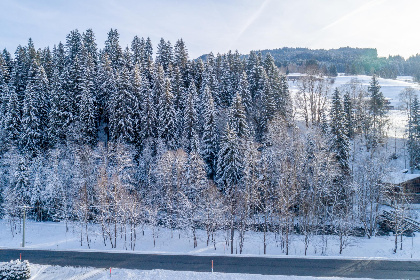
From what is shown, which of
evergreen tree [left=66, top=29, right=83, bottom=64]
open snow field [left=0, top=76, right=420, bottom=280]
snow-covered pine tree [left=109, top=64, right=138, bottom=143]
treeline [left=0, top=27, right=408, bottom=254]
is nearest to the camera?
open snow field [left=0, top=76, right=420, bottom=280]

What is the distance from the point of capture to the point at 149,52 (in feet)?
230

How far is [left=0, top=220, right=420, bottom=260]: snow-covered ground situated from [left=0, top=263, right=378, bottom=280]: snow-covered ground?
5493 mm

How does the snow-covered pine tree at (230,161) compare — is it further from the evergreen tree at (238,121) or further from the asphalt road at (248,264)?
the asphalt road at (248,264)

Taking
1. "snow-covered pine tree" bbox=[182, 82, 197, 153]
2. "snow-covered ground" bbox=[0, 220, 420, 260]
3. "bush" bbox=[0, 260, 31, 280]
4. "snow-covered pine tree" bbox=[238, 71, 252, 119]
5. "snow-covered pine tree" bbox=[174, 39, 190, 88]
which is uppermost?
"snow-covered pine tree" bbox=[174, 39, 190, 88]

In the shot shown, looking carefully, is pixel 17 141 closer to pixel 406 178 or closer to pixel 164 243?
pixel 164 243

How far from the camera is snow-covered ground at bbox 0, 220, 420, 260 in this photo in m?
29.0

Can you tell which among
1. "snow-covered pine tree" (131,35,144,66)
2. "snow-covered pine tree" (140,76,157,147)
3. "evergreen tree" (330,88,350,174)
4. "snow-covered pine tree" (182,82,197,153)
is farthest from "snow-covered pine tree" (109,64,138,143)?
"evergreen tree" (330,88,350,174)

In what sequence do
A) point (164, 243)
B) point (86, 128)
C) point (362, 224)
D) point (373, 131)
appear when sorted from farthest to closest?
1. point (373, 131)
2. point (86, 128)
3. point (362, 224)
4. point (164, 243)

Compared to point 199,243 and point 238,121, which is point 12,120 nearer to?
point 199,243

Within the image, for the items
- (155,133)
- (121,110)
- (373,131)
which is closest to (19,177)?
(121,110)

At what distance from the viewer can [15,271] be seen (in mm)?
20016

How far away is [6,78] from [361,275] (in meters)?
61.6

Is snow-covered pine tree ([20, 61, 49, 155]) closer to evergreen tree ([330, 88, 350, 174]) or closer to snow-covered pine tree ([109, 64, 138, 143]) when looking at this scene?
snow-covered pine tree ([109, 64, 138, 143])

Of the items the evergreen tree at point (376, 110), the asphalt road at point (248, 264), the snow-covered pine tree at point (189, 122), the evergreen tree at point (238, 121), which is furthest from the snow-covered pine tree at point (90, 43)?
the evergreen tree at point (376, 110)
